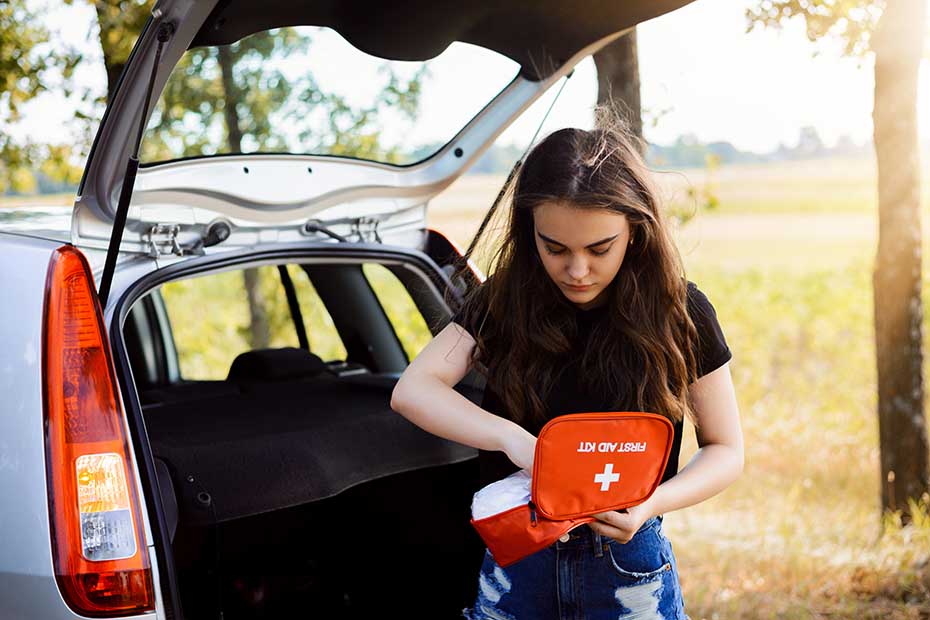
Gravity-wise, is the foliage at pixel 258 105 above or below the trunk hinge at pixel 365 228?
above

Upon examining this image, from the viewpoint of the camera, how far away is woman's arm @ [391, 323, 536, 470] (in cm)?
161

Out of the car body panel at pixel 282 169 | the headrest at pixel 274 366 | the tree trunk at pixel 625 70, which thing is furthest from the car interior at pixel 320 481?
the tree trunk at pixel 625 70

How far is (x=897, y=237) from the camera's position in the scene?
413 cm

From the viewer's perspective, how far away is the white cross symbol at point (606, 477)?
1490 millimetres

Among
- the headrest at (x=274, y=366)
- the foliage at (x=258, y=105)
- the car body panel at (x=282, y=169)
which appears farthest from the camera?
the headrest at (x=274, y=366)

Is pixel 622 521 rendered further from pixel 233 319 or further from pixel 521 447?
pixel 233 319

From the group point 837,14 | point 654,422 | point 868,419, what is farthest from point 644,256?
point 868,419

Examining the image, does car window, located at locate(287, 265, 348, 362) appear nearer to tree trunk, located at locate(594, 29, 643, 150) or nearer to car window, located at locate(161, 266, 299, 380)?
car window, located at locate(161, 266, 299, 380)

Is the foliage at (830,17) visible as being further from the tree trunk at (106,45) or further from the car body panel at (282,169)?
the tree trunk at (106,45)

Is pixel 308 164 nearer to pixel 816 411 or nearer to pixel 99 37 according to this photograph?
pixel 99 37

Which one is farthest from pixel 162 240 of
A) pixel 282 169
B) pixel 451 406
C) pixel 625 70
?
pixel 625 70

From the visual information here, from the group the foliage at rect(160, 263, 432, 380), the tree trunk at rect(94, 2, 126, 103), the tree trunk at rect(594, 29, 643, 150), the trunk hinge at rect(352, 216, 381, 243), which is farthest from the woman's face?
the foliage at rect(160, 263, 432, 380)

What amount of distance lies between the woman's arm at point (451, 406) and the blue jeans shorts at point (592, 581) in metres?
0.21

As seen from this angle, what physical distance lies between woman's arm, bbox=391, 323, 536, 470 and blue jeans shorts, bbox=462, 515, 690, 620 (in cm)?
21
